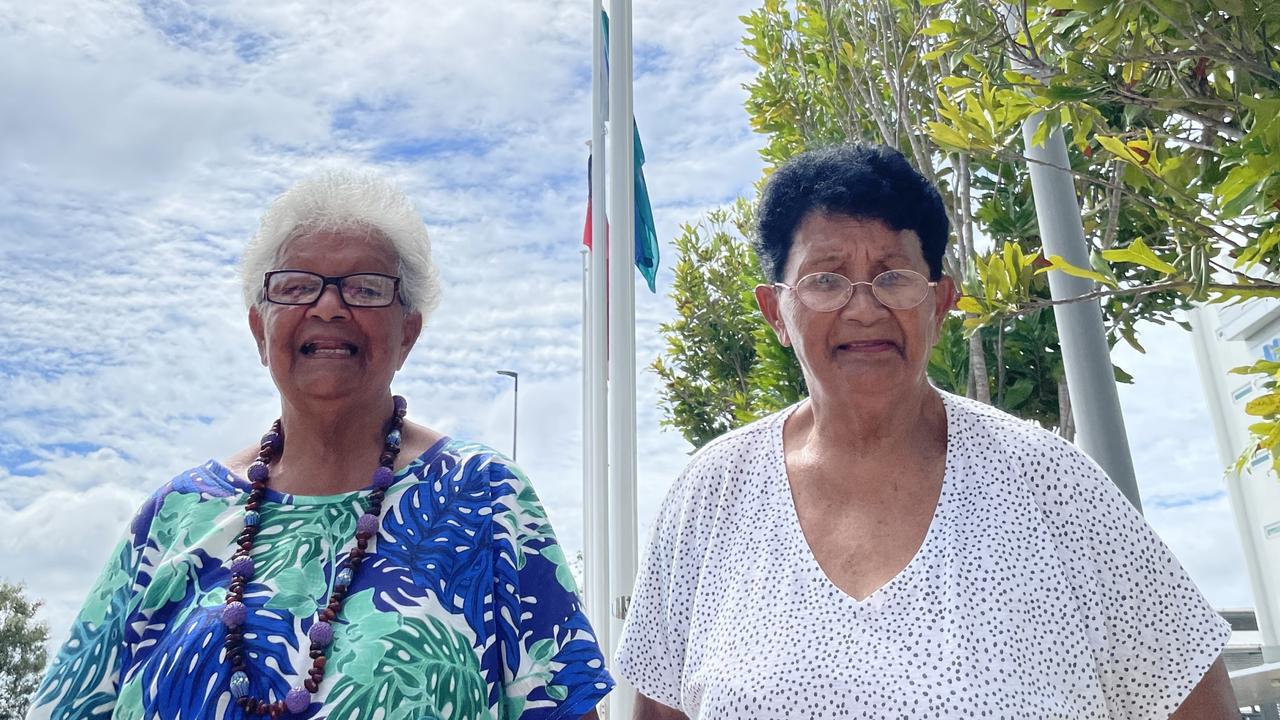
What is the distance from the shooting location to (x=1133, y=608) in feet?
6.29

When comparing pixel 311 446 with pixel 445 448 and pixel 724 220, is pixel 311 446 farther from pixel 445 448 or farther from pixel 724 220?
pixel 724 220

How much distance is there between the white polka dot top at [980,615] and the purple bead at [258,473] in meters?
0.97

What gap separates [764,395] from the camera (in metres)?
8.34

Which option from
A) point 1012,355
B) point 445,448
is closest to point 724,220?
point 1012,355

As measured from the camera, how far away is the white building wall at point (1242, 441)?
11680mm

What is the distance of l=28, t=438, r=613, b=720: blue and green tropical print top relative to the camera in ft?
6.34

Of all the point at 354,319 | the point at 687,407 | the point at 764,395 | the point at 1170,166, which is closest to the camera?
the point at 354,319

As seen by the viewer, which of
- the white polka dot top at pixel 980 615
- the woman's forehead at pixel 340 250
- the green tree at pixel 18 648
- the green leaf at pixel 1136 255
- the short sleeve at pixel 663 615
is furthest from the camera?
the green tree at pixel 18 648

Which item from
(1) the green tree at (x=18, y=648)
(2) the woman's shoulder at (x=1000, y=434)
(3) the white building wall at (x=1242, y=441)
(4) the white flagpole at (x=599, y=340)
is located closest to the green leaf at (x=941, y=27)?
(2) the woman's shoulder at (x=1000, y=434)

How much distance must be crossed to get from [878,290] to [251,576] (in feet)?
4.52

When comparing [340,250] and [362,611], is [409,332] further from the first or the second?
[362,611]

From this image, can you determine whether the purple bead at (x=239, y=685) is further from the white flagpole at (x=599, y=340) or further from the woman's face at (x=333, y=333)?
the white flagpole at (x=599, y=340)

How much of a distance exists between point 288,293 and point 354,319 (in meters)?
0.17

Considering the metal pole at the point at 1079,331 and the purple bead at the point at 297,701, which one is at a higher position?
the metal pole at the point at 1079,331
